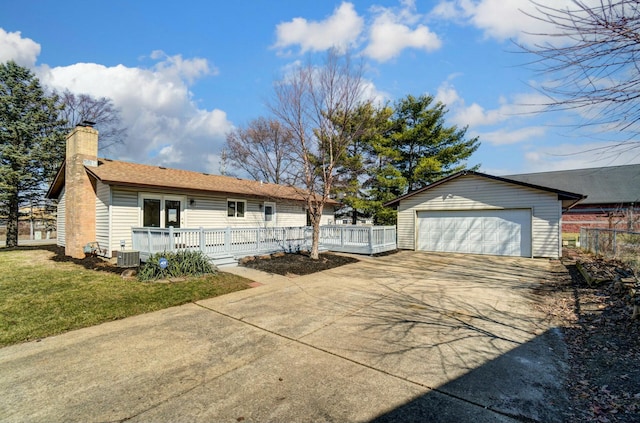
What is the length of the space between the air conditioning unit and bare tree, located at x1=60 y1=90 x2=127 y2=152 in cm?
1758

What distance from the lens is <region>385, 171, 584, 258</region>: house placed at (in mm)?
12781

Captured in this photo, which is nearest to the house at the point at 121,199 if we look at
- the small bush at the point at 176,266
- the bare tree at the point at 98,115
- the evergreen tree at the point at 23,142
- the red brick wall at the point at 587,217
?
the small bush at the point at 176,266

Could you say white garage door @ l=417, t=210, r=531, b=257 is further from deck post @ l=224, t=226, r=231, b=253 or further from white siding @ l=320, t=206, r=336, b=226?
deck post @ l=224, t=226, r=231, b=253

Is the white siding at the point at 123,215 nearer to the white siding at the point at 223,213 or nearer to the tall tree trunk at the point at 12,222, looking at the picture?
the white siding at the point at 223,213

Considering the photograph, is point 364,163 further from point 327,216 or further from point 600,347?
point 600,347

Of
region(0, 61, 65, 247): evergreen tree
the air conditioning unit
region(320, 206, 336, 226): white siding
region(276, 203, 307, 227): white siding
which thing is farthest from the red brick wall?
region(0, 61, 65, 247): evergreen tree

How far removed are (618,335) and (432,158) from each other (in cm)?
1809

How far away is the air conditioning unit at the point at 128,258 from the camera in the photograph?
9.57m

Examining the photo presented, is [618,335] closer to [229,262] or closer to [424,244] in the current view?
[229,262]

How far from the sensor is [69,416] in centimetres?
254

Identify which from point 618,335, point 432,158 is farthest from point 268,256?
point 432,158

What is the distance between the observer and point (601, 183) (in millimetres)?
26812

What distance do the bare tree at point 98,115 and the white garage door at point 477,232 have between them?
977 inches

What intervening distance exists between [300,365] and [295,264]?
23.3 feet
